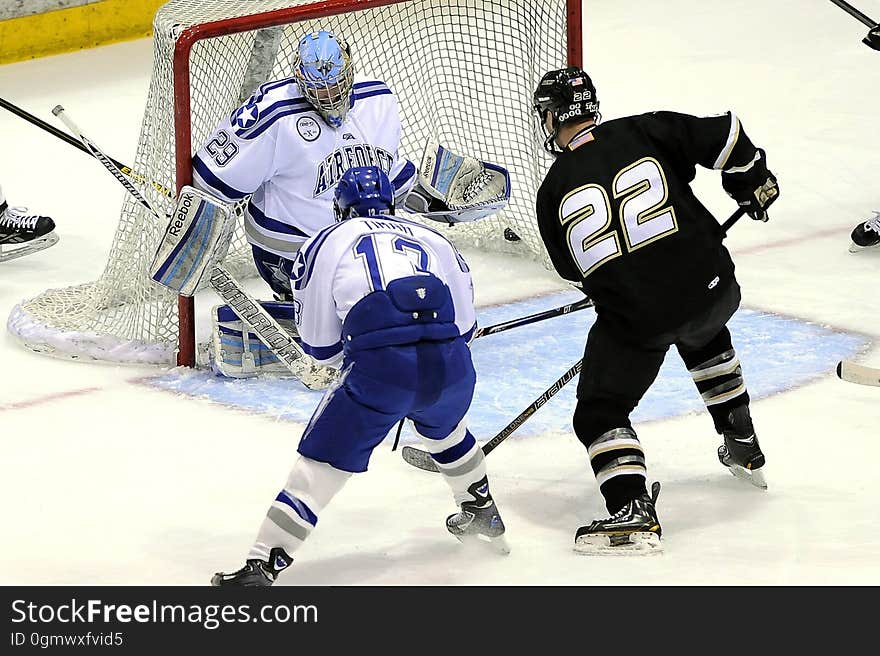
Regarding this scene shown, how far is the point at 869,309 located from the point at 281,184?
1.91 m

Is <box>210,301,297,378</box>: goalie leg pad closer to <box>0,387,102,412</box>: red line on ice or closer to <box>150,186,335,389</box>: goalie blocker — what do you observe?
<box>150,186,335,389</box>: goalie blocker

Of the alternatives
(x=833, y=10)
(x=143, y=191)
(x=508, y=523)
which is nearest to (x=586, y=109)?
(x=508, y=523)

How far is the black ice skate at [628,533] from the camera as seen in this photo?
3.46 meters

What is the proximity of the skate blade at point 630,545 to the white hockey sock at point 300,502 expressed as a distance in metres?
0.60

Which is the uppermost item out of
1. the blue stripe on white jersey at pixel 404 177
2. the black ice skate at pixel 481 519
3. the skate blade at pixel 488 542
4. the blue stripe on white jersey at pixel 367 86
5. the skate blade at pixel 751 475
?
the blue stripe on white jersey at pixel 367 86

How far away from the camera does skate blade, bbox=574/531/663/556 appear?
3455 millimetres

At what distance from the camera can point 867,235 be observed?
5.66 m

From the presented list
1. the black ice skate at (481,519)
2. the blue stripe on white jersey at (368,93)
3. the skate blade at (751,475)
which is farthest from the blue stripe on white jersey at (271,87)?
the skate blade at (751,475)

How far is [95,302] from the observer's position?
5047mm

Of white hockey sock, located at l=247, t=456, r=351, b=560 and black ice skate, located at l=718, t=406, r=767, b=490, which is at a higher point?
white hockey sock, located at l=247, t=456, r=351, b=560

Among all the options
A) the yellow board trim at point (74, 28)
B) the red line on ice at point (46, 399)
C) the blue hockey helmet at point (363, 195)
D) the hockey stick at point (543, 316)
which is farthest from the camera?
the yellow board trim at point (74, 28)

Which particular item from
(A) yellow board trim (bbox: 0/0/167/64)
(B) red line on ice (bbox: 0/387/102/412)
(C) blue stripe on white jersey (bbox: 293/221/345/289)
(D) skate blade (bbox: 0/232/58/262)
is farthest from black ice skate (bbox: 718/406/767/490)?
(A) yellow board trim (bbox: 0/0/167/64)

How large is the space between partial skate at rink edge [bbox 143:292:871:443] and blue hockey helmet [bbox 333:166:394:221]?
1.05 meters

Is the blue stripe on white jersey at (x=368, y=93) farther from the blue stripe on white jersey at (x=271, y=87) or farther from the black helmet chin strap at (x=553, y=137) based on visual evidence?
the black helmet chin strap at (x=553, y=137)
